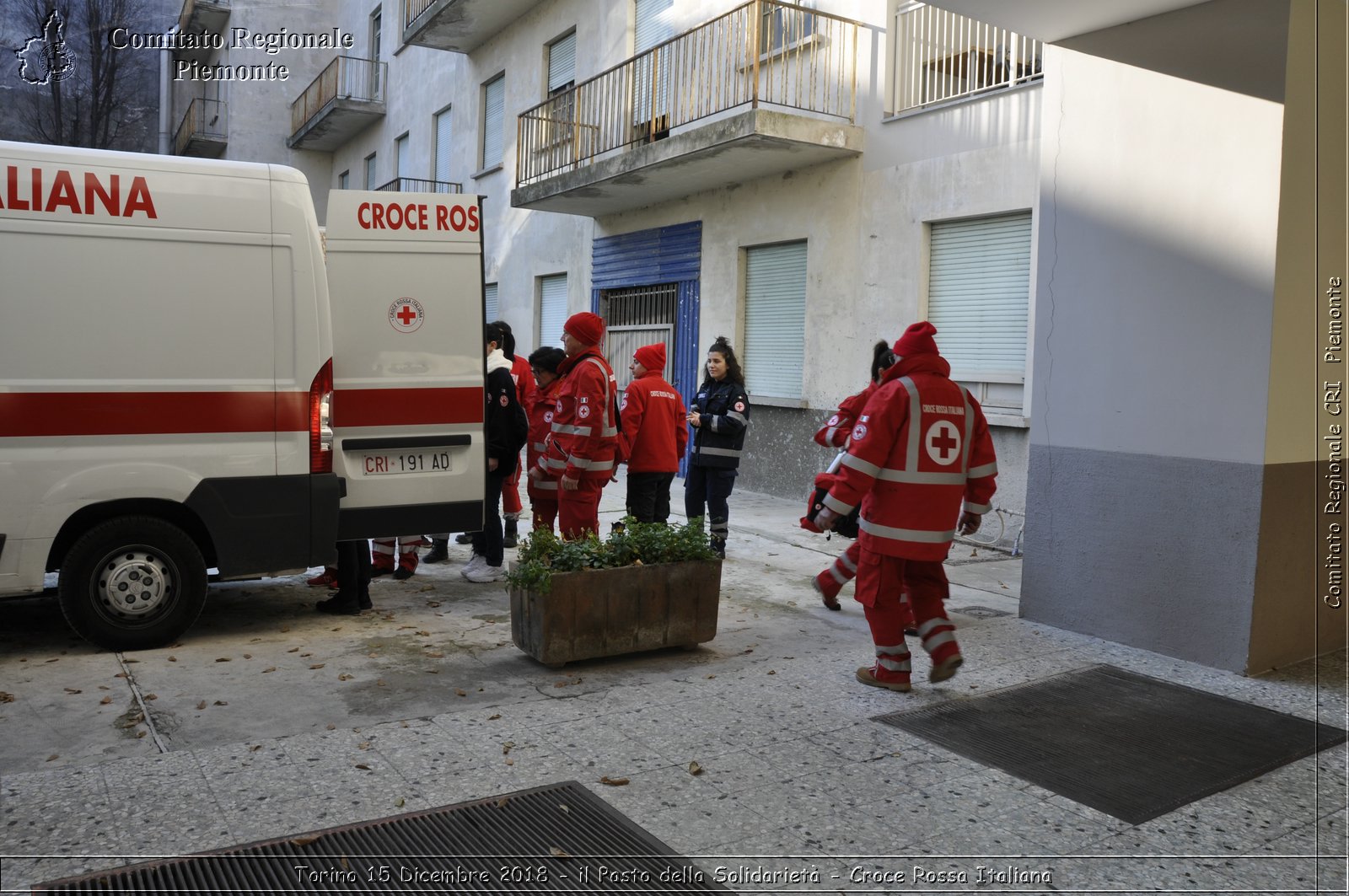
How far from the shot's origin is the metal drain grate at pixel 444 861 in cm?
313

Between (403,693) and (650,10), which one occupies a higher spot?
(650,10)

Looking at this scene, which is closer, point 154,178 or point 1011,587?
point 154,178

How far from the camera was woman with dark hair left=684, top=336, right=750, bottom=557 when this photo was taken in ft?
26.7

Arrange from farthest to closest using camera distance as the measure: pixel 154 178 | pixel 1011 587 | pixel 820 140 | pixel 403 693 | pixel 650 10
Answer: pixel 650 10 → pixel 820 140 → pixel 1011 587 → pixel 154 178 → pixel 403 693

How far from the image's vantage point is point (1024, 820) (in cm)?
373

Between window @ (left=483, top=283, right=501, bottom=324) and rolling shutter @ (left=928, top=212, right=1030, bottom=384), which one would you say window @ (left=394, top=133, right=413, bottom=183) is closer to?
window @ (left=483, top=283, right=501, bottom=324)

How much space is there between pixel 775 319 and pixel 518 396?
5.86m

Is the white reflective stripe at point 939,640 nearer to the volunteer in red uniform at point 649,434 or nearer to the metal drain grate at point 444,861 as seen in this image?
the metal drain grate at point 444,861

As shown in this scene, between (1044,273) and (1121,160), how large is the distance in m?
0.79

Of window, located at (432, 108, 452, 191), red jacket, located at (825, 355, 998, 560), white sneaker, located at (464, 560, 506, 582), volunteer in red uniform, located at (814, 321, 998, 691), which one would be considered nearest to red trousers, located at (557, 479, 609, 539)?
white sneaker, located at (464, 560, 506, 582)

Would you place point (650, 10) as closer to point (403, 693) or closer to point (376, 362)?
point (376, 362)

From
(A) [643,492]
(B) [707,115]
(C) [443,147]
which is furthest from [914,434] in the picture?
(C) [443,147]

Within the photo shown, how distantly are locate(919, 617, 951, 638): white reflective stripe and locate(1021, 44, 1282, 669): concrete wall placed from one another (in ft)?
5.31

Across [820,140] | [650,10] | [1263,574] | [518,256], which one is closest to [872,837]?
[1263,574]
